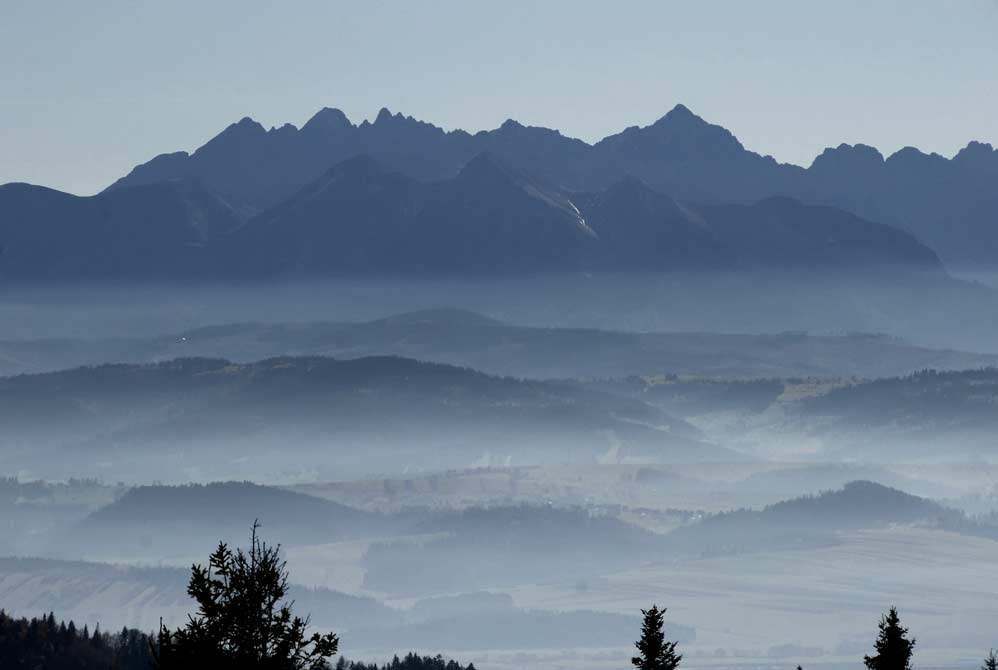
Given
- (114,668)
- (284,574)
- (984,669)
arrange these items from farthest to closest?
(984,669), (114,668), (284,574)

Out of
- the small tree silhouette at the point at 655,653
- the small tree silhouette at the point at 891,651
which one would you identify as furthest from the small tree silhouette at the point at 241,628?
the small tree silhouette at the point at 891,651

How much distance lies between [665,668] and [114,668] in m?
16.3

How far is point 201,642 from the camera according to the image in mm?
46625

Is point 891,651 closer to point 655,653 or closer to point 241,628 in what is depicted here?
point 655,653

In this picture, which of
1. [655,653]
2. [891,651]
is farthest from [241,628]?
[891,651]

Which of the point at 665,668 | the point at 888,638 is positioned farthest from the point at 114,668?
the point at 888,638

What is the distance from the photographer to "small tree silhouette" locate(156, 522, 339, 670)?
152ft

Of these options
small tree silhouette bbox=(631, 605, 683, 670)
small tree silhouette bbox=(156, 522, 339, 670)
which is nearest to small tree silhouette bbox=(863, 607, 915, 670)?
small tree silhouette bbox=(631, 605, 683, 670)

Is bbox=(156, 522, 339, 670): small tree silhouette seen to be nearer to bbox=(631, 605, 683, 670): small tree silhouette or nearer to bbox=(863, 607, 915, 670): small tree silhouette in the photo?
bbox=(631, 605, 683, 670): small tree silhouette

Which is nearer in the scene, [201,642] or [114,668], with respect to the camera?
[201,642]

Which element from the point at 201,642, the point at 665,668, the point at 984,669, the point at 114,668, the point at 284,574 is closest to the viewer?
the point at 201,642

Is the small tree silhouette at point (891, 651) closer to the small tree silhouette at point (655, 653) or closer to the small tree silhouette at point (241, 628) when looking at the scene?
the small tree silhouette at point (655, 653)

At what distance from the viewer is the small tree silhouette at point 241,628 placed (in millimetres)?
46406

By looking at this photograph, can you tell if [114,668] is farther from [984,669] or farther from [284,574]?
[984,669]
